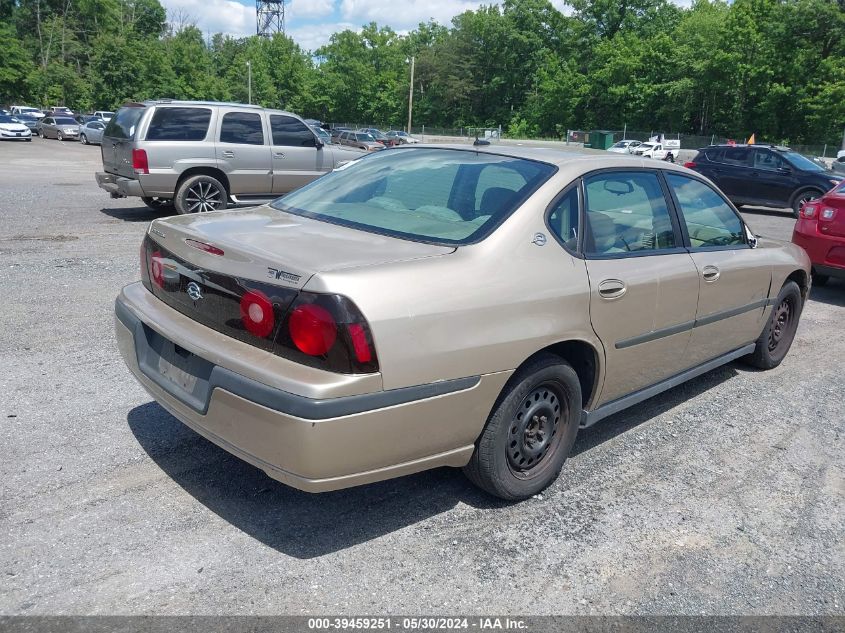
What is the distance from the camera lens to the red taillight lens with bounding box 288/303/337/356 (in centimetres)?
259

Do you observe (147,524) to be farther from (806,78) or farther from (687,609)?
(806,78)

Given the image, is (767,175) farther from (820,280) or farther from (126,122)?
(126,122)

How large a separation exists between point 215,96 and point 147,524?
85.7 m

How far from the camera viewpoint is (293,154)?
40.2ft

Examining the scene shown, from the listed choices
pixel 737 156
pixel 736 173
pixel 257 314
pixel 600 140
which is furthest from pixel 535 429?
pixel 600 140

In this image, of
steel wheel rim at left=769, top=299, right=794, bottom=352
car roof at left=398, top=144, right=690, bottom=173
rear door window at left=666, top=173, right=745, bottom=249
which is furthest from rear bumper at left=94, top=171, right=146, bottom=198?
steel wheel rim at left=769, top=299, right=794, bottom=352

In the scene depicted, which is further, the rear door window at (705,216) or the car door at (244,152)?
the car door at (244,152)

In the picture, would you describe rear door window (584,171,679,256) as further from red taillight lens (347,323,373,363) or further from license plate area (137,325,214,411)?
license plate area (137,325,214,411)

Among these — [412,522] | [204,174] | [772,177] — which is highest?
[772,177]

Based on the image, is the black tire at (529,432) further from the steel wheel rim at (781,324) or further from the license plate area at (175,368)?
the steel wheel rim at (781,324)

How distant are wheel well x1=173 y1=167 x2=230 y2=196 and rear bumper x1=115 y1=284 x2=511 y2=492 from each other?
28.7 feet

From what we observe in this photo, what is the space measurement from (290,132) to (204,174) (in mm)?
1825

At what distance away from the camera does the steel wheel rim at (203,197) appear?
443 inches

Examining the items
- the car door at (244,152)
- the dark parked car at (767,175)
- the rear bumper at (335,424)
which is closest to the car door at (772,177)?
the dark parked car at (767,175)
